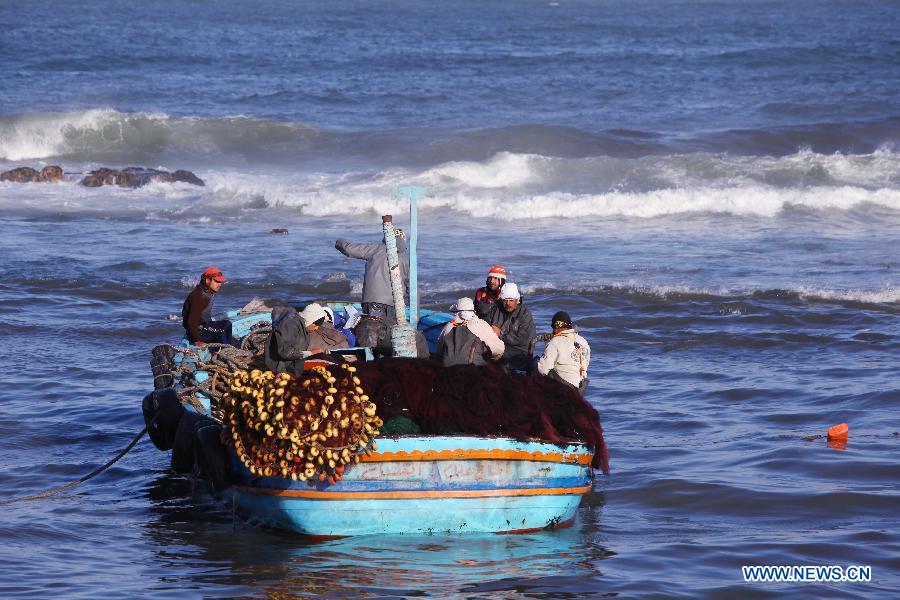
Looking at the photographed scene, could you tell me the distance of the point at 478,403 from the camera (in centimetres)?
938

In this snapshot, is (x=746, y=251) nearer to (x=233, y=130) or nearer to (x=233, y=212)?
(x=233, y=212)

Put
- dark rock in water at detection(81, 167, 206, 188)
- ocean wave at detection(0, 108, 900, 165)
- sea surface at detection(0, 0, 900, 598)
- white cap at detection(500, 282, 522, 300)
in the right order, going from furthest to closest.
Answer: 1. ocean wave at detection(0, 108, 900, 165)
2. dark rock in water at detection(81, 167, 206, 188)
3. white cap at detection(500, 282, 522, 300)
4. sea surface at detection(0, 0, 900, 598)

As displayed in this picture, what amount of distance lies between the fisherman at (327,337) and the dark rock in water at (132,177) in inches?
853

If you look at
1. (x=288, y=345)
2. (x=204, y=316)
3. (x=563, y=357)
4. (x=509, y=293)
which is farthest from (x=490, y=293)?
(x=204, y=316)

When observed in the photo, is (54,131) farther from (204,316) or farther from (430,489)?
(430,489)

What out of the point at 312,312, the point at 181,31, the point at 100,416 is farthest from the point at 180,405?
the point at 181,31

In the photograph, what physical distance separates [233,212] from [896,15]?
66.3 metres

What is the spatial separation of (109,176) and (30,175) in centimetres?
210

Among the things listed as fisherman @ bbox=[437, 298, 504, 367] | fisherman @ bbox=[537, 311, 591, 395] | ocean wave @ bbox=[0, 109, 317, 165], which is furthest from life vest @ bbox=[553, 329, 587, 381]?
ocean wave @ bbox=[0, 109, 317, 165]

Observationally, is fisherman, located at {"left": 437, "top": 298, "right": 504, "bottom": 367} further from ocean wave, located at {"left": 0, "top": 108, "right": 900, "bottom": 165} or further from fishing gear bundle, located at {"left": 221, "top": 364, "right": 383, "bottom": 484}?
ocean wave, located at {"left": 0, "top": 108, "right": 900, "bottom": 165}

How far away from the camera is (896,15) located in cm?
8256

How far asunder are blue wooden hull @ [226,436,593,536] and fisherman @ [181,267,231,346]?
126 inches

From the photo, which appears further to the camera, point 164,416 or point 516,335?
point 164,416

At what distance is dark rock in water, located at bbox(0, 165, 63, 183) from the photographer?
3186cm
